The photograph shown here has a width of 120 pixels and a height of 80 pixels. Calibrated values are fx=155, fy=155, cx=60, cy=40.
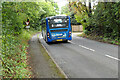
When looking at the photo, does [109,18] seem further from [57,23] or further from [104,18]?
[57,23]

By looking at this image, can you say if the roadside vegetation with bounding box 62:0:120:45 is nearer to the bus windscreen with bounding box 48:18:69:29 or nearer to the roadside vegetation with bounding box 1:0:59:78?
the bus windscreen with bounding box 48:18:69:29

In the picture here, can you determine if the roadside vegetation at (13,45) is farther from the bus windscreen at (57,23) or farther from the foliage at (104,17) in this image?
the foliage at (104,17)

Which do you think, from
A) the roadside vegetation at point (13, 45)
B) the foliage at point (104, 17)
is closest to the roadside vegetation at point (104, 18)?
the foliage at point (104, 17)

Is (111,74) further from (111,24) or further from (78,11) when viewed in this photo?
(78,11)

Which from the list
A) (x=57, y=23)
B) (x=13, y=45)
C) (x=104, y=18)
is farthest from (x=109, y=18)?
(x=13, y=45)

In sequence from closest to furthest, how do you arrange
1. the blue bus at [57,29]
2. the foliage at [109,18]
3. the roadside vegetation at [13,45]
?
the roadside vegetation at [13,45] < the foliage at [109,18] < the blue bus at [57,29]

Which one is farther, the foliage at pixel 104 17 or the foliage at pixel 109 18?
the foliage at pixel 104 17

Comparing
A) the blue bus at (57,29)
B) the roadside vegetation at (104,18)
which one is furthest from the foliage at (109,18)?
the blue bus at (57,29)

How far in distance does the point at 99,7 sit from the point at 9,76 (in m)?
17.0

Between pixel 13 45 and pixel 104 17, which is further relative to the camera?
pixel 104 17

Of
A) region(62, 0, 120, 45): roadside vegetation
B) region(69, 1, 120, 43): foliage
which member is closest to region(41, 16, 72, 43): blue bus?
region(62, 0, 120, 45): roadside vegetation

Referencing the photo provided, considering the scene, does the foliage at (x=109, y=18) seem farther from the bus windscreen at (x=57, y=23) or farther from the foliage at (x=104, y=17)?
the bus windscreen at (x=57, y=23)

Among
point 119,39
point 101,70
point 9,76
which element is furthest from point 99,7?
point 9,76

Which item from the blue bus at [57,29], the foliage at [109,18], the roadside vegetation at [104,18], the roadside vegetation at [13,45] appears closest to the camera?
the roadside vegetation at [13,45]
